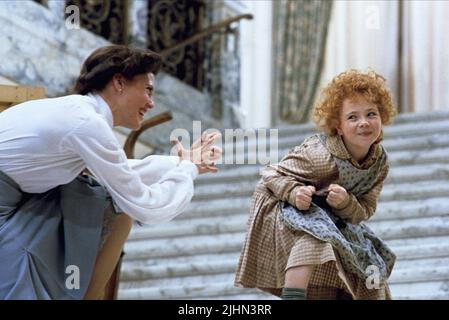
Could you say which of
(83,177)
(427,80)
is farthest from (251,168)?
(83,177)

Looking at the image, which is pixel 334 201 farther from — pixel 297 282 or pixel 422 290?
pixel 422 290

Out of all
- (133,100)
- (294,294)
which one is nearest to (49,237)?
(133,100)

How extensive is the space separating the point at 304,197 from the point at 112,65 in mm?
755

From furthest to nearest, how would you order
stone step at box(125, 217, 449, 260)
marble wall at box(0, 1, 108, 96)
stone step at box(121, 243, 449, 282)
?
marble wall at box(0, 1, 108, 96), stone step at box(125, 217, 449, 260), stone step at box(121, 243, 449, 282)

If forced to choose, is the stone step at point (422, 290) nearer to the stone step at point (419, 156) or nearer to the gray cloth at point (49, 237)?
the gray cloth at point (49, 237)

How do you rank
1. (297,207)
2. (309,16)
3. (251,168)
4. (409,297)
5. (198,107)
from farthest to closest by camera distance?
A: (309,16), (198,107), (251,168), (409,297), (297,207)

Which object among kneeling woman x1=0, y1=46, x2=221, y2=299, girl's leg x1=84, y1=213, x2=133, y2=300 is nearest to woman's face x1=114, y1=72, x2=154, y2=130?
kneeling woman x1=0, y1=46, x2=221, y2=299

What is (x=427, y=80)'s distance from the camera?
30.6 ft

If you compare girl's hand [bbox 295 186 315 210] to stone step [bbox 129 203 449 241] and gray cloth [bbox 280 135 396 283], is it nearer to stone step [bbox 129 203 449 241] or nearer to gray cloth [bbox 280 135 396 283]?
gray cloth [bbox 280 135 396 283]

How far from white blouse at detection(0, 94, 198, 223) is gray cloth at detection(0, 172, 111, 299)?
0.06m

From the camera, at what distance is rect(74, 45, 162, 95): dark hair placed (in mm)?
3727

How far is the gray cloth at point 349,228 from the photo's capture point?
3.76 m
